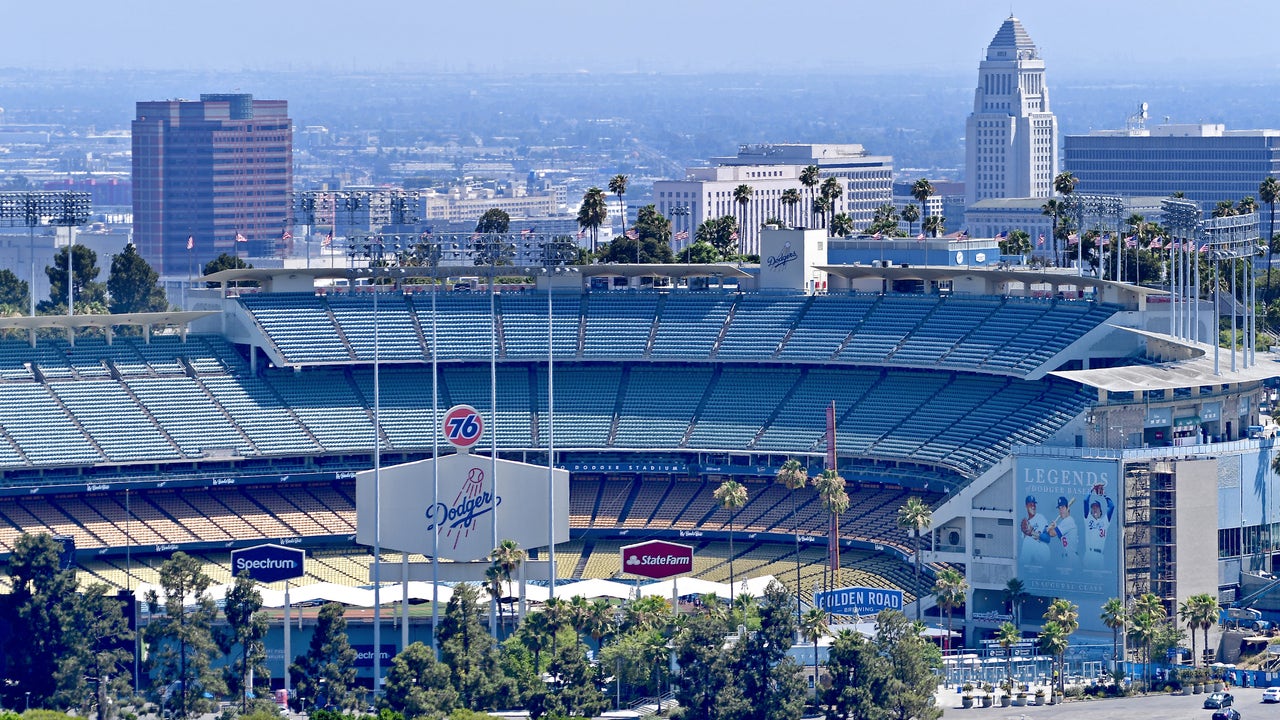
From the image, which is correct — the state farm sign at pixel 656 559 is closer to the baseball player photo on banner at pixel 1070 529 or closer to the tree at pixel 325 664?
the tree at pixel 325 664

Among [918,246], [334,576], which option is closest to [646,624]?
[334,576]

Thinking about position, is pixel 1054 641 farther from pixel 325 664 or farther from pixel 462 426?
pixel 325 664

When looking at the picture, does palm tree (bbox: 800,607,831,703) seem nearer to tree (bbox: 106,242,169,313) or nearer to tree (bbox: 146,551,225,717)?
tree (bbox: 146,551,225,717)

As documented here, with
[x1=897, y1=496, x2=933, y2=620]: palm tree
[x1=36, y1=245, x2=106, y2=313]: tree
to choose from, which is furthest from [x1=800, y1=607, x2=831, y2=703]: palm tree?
[x1=36, y1=245, x2=106, y2=313]: tree

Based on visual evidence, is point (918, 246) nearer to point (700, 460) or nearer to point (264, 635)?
point (700, 460)

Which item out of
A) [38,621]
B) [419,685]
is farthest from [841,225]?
[419,685]

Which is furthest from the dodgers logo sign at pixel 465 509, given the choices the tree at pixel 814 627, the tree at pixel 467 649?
the tree at pixel 814 627
